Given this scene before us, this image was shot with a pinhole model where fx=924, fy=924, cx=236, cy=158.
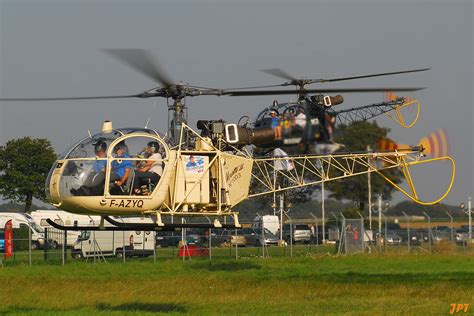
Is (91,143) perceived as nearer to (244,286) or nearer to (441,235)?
(244,286)

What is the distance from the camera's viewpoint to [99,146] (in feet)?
70.2

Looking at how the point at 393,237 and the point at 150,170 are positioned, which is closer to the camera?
the point at 150,170

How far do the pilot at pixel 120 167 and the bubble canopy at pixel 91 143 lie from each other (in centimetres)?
29

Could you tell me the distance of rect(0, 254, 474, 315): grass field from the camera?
24.0 m

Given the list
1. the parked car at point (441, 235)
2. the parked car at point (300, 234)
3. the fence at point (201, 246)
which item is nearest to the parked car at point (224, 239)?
the fence at point (201, 246)

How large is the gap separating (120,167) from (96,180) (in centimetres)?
63

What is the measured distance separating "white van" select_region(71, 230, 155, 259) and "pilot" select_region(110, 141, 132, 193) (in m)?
20.7

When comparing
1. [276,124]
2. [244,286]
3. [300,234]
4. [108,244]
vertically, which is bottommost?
[244,286]

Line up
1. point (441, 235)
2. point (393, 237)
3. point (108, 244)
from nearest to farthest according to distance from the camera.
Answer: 1. point (108, 244)
2. point (441, 235)
3. point (393, 237)

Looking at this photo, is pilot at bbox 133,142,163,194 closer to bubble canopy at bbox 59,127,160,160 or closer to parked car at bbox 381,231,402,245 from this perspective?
bubble canopy at bbox 59,127,160,160

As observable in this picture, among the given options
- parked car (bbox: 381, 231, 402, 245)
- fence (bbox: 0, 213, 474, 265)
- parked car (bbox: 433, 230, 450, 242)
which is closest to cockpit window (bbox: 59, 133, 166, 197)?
fence (bbox: 0, 213, 474, 265)

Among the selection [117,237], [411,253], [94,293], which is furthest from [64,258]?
[411,253]

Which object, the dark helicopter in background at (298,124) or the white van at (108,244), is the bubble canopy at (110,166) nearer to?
the dark helicopter in background at (298,124)

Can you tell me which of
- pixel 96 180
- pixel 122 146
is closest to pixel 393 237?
pixel 122 146
